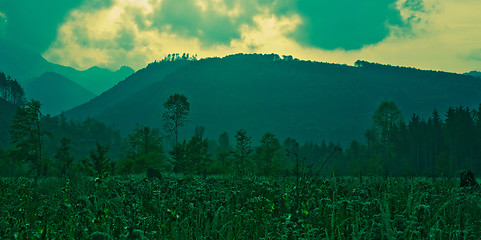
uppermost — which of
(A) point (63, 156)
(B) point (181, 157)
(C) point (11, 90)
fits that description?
(C) point (11, 90)

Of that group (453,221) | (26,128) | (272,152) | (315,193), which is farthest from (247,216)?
(26,128)

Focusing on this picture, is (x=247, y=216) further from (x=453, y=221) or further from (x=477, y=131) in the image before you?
(x=477, y=131)

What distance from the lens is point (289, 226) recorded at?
4.36 metres

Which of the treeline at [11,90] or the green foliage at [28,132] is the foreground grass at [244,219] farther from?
the treeline at [11,90]

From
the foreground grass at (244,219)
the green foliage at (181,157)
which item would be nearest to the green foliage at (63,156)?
the green foliage at (181,157)

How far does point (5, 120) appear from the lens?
115875 mm

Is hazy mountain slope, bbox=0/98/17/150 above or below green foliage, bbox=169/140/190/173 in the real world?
above

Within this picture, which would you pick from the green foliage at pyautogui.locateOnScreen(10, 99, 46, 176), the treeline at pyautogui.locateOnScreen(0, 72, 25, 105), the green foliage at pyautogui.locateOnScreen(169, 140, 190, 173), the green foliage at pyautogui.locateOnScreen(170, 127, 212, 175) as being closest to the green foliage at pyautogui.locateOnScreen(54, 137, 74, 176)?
the green foliage at pyautogui.locateOnScreen(10, 99, 46, 176)

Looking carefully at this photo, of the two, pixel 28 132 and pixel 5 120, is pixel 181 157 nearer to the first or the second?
pixel 28 132

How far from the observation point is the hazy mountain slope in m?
105

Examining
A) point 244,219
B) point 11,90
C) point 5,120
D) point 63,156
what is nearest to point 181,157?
point 63,156

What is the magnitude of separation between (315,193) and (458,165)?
2721 inches

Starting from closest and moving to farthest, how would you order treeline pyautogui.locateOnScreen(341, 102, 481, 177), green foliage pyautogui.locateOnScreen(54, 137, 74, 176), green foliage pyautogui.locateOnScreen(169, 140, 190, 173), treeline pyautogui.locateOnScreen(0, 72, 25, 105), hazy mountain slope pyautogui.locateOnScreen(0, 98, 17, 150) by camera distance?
green foliage pyautogui.locateOnScreen(169, 140, 190, 173) < green foliage pyautogui.locateOnScreen(54, 137, 74, 176) < treeline pyautogui.locateOnScreen(341, 102, 481, 177) < hazy mountain slope pyautogui.locateOnScreen(0, 98, 17, 150) < treeline pyautogui.locateOnScreen(0, 72, 25, 105)

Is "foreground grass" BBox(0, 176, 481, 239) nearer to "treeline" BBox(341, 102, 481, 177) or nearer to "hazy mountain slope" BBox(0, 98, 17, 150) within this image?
"treeline" BBox(341, 102, 481, 177)
